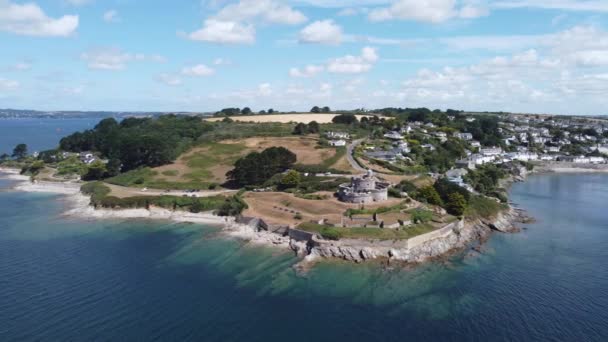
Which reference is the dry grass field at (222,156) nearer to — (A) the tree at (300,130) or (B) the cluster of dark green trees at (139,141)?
(B) the cluster of dark green trees at (139,141)

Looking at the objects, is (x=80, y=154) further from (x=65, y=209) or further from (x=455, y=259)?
(x=455, y=259)

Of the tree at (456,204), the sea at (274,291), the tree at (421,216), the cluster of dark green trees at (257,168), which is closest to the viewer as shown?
the sea at (274,291)

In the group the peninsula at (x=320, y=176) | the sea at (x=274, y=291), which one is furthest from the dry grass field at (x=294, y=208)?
the sea at (x=274, y=291)

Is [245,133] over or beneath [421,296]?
over

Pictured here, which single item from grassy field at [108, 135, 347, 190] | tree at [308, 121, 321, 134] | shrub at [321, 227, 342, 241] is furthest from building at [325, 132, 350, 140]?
shrub at [321, 227, 342, 241]

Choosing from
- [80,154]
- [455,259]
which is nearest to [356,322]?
[455,259]

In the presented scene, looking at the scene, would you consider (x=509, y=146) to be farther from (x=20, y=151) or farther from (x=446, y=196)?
(x=20, y=151)
